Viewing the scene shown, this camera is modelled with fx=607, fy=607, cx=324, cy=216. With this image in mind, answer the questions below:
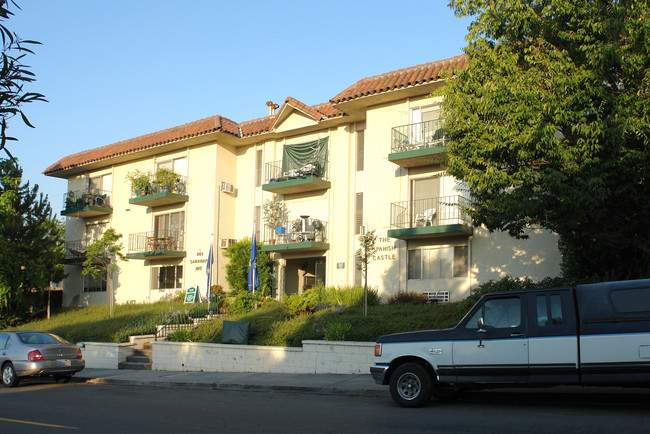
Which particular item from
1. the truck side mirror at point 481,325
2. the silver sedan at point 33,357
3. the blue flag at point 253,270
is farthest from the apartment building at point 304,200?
the silver sedan at point 33,357

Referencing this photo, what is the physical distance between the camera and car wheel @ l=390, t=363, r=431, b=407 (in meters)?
10.2

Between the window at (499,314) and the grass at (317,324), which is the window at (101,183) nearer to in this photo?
the grass at (317,324)

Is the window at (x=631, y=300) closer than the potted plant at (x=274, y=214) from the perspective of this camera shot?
Yes

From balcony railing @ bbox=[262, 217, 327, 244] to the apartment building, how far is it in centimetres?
6

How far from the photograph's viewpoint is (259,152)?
28.2 metres

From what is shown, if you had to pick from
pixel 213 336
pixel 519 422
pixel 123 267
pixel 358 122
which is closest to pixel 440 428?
pixel 519 422

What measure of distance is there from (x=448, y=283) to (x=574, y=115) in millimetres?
10050

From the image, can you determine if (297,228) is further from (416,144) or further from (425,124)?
(425,124)

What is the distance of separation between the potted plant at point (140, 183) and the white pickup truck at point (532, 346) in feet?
69.3

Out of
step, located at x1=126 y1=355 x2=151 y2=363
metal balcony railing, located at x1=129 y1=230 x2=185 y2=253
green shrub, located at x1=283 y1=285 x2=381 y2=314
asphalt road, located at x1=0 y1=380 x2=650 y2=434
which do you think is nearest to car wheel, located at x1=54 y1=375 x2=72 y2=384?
step, located at x1=126 y1=355 x2=151 y2=363

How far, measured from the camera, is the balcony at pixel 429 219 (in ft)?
67.1

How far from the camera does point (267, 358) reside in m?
17.2

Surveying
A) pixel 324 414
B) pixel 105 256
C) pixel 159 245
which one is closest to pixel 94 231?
pixel 105 256

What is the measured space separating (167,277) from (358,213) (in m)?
10.8
